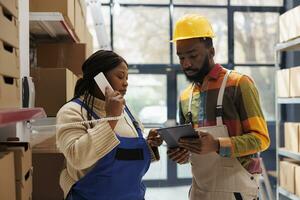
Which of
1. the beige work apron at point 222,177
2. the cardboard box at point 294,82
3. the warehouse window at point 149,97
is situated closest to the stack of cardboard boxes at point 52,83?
the beige work apron at point 222,177

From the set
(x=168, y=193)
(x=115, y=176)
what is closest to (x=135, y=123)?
(x=115, y=176)

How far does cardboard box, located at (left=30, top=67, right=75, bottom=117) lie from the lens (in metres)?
2.09

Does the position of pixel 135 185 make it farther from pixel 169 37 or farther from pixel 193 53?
pixel 169 37

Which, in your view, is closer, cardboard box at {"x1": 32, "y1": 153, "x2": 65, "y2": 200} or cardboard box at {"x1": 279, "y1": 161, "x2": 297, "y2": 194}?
cardboard box at {"x1": 32, "y1": 153, "x2": 65, "y2": 200}

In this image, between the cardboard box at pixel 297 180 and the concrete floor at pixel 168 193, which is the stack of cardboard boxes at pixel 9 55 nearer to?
the cardboard box at pixel 297 180

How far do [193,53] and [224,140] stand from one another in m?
0.45

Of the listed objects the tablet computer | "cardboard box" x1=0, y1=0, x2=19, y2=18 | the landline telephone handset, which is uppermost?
"cardboard box" x1=0, y1=0, x2=19, y2=18

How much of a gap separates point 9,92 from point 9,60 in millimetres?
105

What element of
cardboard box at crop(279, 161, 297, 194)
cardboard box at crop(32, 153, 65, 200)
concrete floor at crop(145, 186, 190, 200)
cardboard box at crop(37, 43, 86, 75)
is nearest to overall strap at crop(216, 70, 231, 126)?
cardboard box at crop(32, 153, 65, 200)

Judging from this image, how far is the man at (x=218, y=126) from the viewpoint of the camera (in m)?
1.64

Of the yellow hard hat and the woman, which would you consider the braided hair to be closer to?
the woman

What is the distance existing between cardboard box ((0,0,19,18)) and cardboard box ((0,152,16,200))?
0.46 m

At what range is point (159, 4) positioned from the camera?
5.47 meters

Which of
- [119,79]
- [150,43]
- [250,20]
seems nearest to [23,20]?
[119,79]
